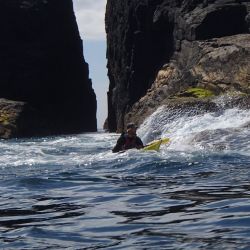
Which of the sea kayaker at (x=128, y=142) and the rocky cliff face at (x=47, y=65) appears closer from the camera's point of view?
the sea kayaker at (x=128, y=142)

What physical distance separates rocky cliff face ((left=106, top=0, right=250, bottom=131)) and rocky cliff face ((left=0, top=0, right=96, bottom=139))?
585 centimetres

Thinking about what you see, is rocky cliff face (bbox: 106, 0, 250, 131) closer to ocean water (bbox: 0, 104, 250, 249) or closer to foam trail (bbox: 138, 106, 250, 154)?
foam trail (bbox: 138, 106, 250, 154)

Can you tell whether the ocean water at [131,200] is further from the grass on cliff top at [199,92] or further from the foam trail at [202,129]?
the grass on cliff top at [199,92]

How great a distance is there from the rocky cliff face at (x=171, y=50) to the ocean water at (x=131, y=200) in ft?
41.1

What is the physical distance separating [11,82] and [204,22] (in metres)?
25.0

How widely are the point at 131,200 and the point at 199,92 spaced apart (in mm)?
19854

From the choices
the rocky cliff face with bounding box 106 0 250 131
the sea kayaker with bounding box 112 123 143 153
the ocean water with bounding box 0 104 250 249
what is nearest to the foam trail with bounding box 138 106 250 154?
the ocean water with bounding box 0 104 250 249

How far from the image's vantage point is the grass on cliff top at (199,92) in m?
28.5

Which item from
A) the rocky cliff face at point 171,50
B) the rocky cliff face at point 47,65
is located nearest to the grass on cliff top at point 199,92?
the rocky cliff face at point 171,50

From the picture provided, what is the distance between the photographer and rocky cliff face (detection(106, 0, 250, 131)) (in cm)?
3039

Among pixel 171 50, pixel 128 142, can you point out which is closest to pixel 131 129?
pixel 128 142

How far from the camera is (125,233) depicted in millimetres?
7082

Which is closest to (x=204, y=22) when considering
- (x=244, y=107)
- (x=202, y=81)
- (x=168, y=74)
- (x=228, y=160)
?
(x=168, y=74)

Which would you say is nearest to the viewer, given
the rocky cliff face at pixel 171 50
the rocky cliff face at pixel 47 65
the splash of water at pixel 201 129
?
the splash of water at pixel 201 129
